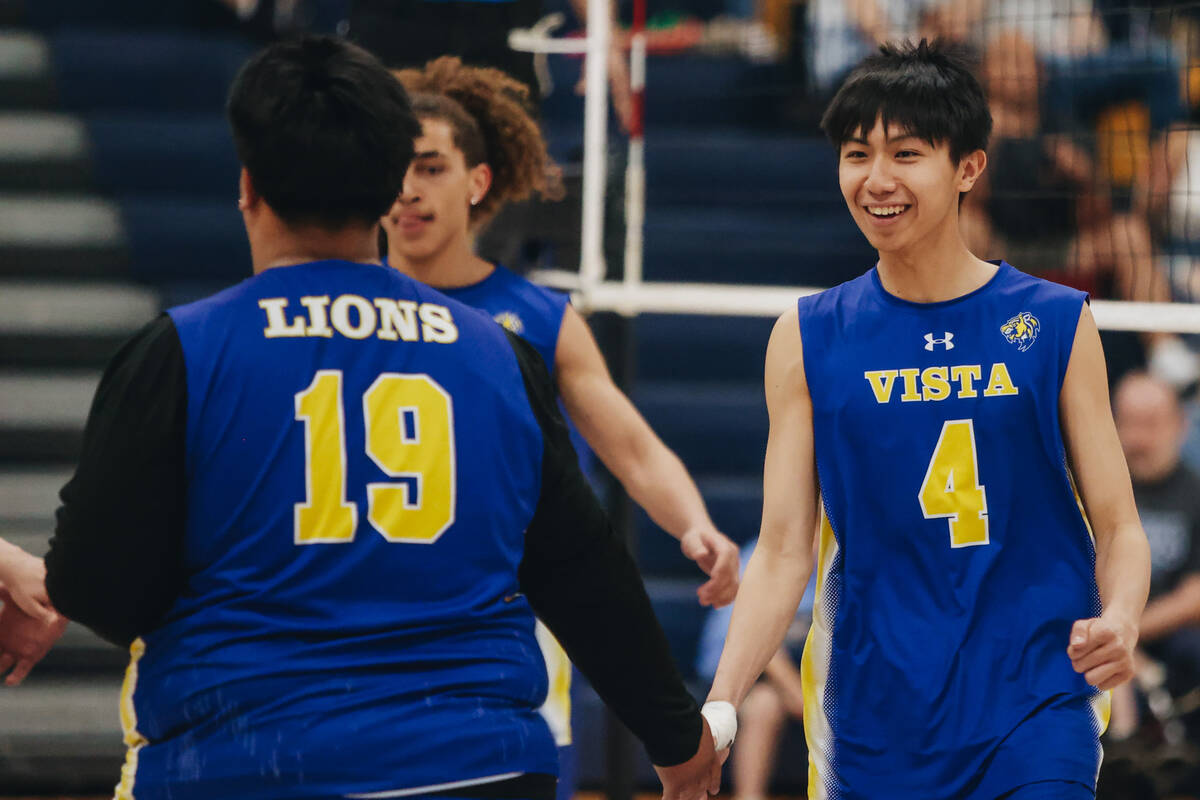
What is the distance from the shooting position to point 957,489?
3088mm

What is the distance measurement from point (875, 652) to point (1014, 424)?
0.50 m

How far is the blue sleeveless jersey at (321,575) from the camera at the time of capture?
219 cm

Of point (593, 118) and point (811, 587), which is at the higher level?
point (593, 118)

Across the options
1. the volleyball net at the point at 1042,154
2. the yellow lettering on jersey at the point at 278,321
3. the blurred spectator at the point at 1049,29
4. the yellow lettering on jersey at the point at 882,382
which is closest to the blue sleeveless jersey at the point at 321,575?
the yellow lettering on jersey at the point at 278,321

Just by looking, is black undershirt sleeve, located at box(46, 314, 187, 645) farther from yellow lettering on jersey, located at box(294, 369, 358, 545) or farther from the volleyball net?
the volleyball net

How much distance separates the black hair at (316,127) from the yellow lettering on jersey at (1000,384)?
1295 millimetres

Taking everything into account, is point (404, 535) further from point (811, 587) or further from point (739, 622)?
point (811, 587)

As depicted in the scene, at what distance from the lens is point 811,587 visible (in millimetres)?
6562

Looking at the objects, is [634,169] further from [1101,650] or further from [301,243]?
A: [301,243]

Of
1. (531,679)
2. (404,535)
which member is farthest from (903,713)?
(404,535)

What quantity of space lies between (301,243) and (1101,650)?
1463mm

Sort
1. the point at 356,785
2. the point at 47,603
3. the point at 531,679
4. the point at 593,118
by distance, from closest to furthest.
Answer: the point at 356,785 → the point at 531,679 → the point at 47,603 → the point at 593,118

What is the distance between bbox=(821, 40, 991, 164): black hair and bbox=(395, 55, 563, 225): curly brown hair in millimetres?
1260

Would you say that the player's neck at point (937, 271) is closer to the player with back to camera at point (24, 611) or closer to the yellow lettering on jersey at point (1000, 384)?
the yellow lettering on jersey at point (1000, 384)
